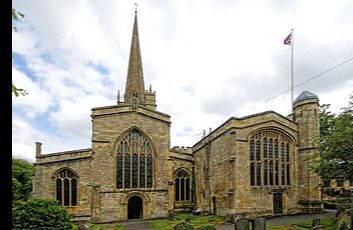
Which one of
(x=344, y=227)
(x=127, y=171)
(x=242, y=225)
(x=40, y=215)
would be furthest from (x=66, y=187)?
(x=344, y=227)

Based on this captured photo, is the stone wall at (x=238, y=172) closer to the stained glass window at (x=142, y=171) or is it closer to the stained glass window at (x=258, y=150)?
the stained glass window at (x=258, y=150)

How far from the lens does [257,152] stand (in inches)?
983

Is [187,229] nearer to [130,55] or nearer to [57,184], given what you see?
[57,184]

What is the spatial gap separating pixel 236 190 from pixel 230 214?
1.79m

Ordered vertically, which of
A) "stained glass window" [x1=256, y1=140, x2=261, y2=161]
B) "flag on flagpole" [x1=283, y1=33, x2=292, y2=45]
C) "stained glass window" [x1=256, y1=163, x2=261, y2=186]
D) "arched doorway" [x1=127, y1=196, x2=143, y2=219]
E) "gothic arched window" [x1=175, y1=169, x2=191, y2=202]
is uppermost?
"flag on flagpole" [x1=283, y1=33, x2=292, y2=45]

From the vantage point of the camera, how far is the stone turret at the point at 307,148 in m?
25.2

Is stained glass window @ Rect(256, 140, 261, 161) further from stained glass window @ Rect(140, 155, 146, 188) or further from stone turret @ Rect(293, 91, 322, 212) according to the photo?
stained glass window @ Rect(140, 155, 146, 188)

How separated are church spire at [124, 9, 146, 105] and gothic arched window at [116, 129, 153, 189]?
58.4ft

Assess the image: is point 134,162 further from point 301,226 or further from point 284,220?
point 301,226

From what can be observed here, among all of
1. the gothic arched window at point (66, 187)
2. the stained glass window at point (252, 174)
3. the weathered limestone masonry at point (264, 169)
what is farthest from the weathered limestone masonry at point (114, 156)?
the stained glass window at point (252, 174)

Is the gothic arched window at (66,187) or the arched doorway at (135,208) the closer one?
the gothic arched window at (66,187)

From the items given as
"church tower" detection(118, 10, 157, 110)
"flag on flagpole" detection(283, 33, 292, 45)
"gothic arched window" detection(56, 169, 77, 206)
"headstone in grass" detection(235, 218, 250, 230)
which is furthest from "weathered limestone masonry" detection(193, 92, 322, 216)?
"church tower" detection(118, 10, 157, 110)

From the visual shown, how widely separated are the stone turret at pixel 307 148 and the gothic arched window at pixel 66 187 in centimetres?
1828

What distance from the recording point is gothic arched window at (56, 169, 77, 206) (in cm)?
2522
